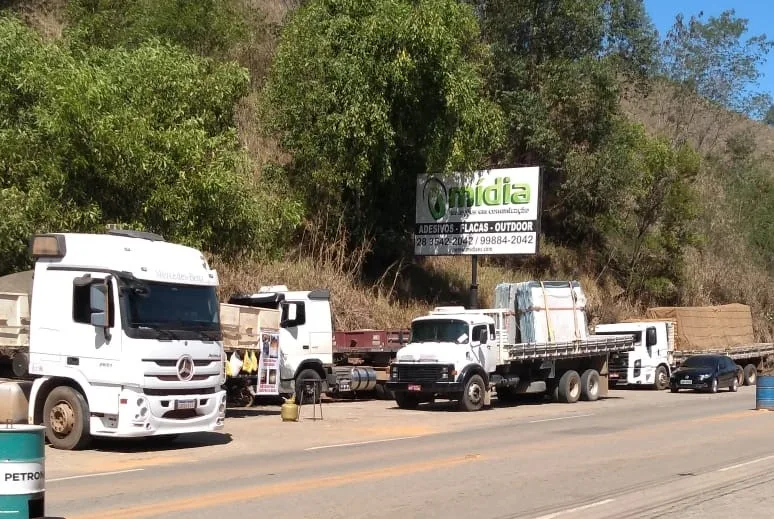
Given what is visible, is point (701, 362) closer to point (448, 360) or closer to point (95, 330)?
point (448, 360)

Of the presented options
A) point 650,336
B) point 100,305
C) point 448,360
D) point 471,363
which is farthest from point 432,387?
point 650,336

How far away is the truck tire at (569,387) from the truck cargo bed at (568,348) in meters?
0.59

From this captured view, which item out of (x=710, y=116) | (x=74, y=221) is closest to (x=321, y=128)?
Result: (x=74, y=221)

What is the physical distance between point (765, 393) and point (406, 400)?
9.54m

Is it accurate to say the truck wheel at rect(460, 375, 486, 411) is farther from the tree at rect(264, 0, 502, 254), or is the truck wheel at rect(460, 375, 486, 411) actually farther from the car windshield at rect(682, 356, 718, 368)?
the car windshield at rect(682, 356, 718, 368)

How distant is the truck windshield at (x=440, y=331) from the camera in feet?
83.3

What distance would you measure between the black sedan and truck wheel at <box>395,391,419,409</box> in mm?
13376

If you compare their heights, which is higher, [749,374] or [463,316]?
[463,316]

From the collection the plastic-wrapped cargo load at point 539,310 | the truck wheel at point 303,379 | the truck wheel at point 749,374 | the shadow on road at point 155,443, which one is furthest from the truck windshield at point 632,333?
the shadow on road at point 155,443

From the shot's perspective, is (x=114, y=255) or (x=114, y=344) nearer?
(x=114, y=344)

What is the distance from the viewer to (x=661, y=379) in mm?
37531

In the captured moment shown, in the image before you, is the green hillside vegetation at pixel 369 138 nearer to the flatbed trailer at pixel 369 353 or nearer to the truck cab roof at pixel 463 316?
the flatbed trailer at pixel 369 353

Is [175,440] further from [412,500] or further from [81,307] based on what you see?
[412,500]

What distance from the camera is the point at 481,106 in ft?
121
